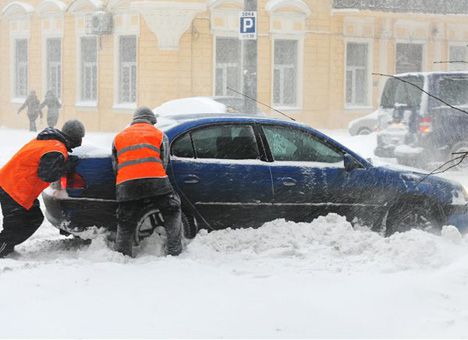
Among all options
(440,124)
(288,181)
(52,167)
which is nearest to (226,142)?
(288,181)

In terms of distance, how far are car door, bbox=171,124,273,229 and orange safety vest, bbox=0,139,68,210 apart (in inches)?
44.8

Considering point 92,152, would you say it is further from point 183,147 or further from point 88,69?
point 88,69

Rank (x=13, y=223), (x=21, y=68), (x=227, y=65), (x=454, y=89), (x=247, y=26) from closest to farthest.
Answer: (x=13, y=223) → (x=247, y=26) → (x=454, y=89) → (x=227, y=65) → (x=21, y=68)

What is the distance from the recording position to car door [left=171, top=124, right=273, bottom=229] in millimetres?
7980

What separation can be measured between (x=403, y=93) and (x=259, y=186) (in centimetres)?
857

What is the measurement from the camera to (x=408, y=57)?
3116 cm

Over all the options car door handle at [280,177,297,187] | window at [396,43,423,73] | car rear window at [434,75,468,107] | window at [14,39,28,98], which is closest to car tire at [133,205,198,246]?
car door handle at [280,177,297,187]

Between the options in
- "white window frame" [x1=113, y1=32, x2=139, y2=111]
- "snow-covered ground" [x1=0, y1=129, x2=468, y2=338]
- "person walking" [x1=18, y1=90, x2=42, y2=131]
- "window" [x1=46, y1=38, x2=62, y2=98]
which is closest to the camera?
"snow-covered ground" [x1=0, y1=129, x2=468, y2=338]

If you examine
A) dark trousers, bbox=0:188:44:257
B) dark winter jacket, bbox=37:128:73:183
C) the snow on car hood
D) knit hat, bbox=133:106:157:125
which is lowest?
dark trousers, bbox=0:188:44:257

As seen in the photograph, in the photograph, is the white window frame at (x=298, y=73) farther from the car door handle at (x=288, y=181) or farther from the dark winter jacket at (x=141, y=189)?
the dark winter jacket at (x=141, y=189)

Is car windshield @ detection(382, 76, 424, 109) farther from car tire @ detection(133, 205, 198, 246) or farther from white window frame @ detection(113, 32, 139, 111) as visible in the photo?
white window frame @ detection(113, 32, 139, 111)

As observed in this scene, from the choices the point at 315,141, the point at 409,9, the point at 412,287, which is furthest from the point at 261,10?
the point at 412,287

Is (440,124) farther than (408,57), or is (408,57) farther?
(408,57)

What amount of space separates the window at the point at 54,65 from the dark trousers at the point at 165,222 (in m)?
22.6
